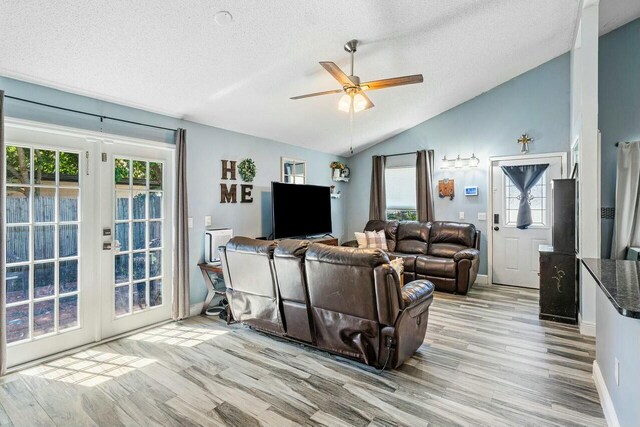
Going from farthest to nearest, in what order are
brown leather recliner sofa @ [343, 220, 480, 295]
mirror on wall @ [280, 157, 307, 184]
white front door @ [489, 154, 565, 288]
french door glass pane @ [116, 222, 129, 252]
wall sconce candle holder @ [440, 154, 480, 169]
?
wall sconce candle holder @ [440, 154, 480, 169]
mirror on wall @ [280, 157, 307, 184]
white front door @ [489, 154, 565, 288]
brown leather recliner sofa @ [343, 220, 480, 295]
french door glass pane @ [116, 222, 129, 252]

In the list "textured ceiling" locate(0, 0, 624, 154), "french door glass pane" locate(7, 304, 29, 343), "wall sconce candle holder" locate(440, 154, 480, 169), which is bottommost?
"french door glass pane" locate(7, 304, 29, 343)

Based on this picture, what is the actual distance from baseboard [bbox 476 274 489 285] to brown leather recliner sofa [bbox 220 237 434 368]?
3.29 metres

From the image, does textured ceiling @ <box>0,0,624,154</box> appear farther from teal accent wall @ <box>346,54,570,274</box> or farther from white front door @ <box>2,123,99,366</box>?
white front door @ <box>2,123,99,366</box>

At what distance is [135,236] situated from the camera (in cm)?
363

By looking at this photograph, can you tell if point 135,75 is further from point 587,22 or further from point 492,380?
point 587,22

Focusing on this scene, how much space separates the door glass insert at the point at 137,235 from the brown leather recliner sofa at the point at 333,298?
1.08 metres

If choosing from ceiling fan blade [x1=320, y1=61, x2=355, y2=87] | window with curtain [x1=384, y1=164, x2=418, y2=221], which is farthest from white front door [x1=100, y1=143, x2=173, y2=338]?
window with curtain [x1=384, y1=164, x2=418, y2=221]

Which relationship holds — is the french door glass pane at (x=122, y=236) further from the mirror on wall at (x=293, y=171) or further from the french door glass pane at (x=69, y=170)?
the mirror on wall at (x=293, y=171)

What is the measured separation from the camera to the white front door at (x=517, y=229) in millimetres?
5242

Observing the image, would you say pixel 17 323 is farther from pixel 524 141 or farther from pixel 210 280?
pixel 524 141

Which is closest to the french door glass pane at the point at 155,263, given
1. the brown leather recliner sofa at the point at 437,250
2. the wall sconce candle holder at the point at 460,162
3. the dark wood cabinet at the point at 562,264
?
the brown leather recliner sofa at the point at 437,250

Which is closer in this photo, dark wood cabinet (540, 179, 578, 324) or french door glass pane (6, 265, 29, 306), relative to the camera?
french door glass pane (6, 265, 29, 306)

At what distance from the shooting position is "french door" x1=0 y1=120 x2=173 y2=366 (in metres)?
2.83

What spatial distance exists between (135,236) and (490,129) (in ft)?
18.9
